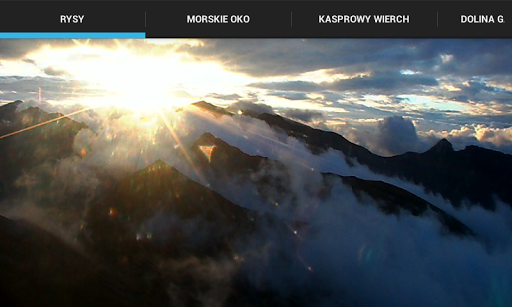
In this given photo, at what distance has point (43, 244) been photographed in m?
45.7

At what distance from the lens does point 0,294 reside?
2644cm

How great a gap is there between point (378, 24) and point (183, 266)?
188699mm

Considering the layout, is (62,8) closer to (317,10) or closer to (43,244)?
(317,10)

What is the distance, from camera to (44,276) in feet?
110

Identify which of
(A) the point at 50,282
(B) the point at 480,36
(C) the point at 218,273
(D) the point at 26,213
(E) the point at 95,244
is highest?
(B) the point at 480,36

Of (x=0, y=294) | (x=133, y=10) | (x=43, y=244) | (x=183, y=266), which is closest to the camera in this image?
(x=133, y=10)

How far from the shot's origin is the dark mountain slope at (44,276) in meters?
28.5

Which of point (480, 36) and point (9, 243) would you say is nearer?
point (480, 36)

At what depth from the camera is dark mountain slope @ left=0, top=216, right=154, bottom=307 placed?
2848 cm

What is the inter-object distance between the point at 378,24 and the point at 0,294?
33130 millimetres

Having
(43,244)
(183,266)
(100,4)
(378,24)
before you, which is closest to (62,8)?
(100,4)

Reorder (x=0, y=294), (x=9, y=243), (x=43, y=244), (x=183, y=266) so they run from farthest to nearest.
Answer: (x=183, y=266) → (x=43, y=244) → (x=9, y=243) → (x=0, y=294)

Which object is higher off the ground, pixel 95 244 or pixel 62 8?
pixel 62 8

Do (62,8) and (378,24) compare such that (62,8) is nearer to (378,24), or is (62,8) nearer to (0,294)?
(378,24)
